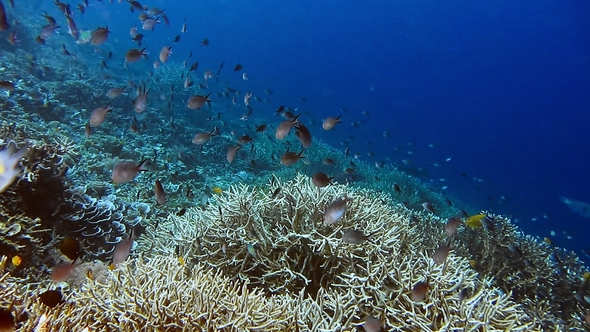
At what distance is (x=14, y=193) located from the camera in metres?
4.23

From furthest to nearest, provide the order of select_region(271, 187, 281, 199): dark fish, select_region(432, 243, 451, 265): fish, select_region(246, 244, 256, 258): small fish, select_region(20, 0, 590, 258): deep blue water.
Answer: select_region(20, 0, 590, 258): deep blue water, select_region(271, 187, 281, 199): dark fish, select_region(246, 244, 256, 258): small fish, select_region(432, 243, 451, 265): fish

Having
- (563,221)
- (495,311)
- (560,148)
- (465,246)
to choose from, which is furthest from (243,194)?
(560,148)

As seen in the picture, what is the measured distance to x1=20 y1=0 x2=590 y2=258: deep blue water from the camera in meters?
65.7

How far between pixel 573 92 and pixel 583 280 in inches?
4066

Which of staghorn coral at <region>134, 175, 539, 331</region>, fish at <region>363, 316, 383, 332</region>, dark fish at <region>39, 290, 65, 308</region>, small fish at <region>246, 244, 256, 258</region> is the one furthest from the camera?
small fish at <region>246, 244, 256, 258</region>

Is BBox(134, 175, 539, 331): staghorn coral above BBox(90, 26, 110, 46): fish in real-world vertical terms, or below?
below

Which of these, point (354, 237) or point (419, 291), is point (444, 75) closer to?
point (354, 237)

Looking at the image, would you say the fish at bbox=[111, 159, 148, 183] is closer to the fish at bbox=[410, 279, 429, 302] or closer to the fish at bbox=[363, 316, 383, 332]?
the fish at bbox=[363, 316, 383, 332]

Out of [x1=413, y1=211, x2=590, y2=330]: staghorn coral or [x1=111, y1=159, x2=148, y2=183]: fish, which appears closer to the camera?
[x1=111, y1=159, x2=148, y2=183]: fish

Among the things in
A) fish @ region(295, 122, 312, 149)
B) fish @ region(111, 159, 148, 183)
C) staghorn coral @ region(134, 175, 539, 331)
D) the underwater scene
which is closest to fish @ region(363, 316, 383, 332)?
the underwater scene

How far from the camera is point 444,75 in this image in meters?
100

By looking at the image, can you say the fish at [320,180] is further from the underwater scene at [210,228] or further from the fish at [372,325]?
the fish at [372,325]

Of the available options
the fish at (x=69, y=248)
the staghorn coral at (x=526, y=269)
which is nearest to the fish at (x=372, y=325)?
the fish at (x=69, y=248)

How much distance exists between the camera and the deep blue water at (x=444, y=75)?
65688 mm
